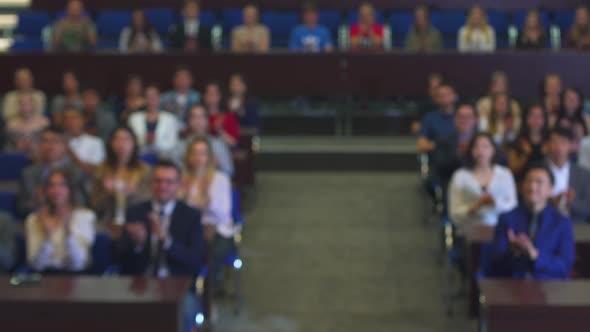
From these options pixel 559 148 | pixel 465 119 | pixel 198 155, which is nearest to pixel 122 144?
pixel 198 155

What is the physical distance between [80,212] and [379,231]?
2995 millimetres

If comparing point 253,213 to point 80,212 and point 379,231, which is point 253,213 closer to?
point 379,231

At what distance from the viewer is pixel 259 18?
1221cm

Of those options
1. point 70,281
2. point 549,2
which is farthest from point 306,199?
point 549,2

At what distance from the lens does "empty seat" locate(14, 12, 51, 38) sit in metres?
12.2

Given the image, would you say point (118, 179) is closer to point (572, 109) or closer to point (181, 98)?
point (181, 98)

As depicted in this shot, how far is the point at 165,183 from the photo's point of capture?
18.6 feet

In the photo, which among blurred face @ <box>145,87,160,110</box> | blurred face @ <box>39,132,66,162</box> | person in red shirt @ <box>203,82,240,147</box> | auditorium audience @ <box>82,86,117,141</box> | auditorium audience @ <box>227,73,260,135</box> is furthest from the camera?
auditorium audience @ <box>227,73,260,135</box>

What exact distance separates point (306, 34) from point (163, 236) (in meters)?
5.96

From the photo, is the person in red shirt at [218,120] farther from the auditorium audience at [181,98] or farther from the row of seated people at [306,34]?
the row of seated people at [306,34]

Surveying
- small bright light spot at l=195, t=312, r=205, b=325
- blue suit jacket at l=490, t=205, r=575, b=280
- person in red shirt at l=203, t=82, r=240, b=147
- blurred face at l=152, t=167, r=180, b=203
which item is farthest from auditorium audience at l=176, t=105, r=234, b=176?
blue suit jacket at l=490, t=205, r=575, b=280

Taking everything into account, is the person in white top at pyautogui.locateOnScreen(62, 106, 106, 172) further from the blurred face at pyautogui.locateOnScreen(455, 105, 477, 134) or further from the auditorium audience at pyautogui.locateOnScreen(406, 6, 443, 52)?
the auditorium audience at pyautogui.locateOnScreen(406, 6, 443, 52)

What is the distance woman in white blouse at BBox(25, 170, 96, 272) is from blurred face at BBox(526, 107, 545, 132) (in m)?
3.34

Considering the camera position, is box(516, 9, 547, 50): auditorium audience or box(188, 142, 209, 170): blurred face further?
box(516, 9, 547, 50): auditorium audience
